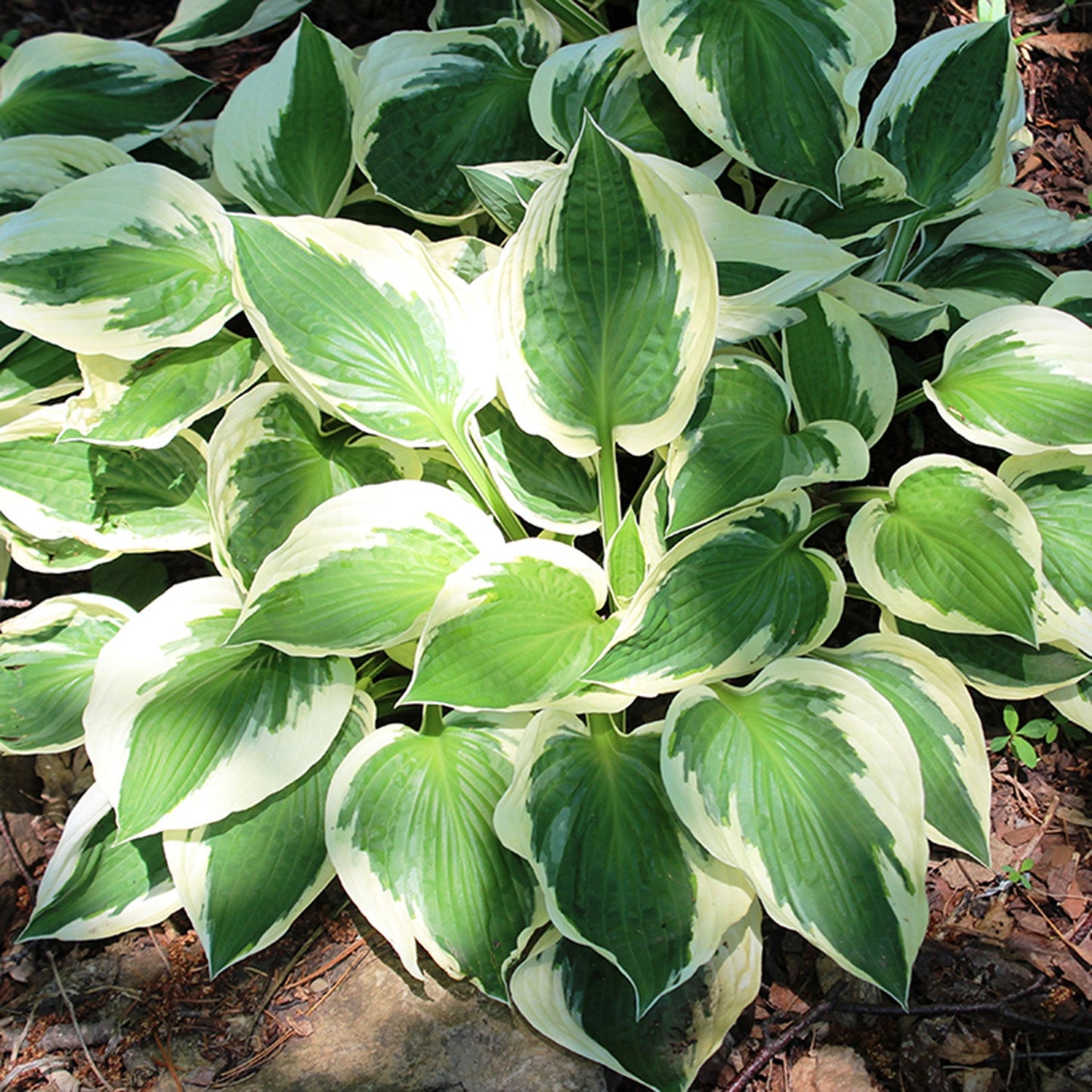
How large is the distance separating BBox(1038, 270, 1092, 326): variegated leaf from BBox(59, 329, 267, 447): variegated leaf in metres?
1.29

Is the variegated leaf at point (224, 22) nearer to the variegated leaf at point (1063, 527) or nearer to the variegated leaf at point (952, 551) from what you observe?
the variegated leaf at point (952, 551)

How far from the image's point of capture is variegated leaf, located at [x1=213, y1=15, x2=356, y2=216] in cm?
172

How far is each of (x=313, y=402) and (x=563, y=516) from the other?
0.40 metres

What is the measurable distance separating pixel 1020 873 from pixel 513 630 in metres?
0.89

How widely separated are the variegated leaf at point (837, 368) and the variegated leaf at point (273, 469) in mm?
607

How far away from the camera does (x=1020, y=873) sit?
60.9 inches

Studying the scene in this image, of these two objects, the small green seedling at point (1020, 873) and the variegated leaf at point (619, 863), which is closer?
the variegated leaf at point (619, 863)

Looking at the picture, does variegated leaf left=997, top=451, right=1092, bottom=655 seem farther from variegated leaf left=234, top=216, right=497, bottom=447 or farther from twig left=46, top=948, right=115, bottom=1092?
twig left=46, top=948, right=115, bottom=1092

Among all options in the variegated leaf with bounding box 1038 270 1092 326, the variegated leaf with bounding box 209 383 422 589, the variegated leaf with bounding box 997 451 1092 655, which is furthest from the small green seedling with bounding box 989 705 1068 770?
the variegated leaf with bounding box 209 383 422 589

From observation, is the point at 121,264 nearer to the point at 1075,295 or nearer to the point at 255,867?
the point at 255,867

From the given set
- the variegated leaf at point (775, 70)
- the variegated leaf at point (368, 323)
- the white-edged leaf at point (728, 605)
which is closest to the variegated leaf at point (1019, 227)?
the variegated leaf at point (775, 70)

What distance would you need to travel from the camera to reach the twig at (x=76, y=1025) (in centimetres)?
147

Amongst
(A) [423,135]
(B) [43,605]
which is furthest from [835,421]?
(B) [43,605]

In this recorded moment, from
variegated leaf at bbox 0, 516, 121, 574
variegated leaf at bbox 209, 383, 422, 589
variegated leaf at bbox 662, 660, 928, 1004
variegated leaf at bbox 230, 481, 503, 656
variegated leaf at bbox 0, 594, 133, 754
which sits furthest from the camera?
variegated leaf at bbox 0, 516, 121, 574
